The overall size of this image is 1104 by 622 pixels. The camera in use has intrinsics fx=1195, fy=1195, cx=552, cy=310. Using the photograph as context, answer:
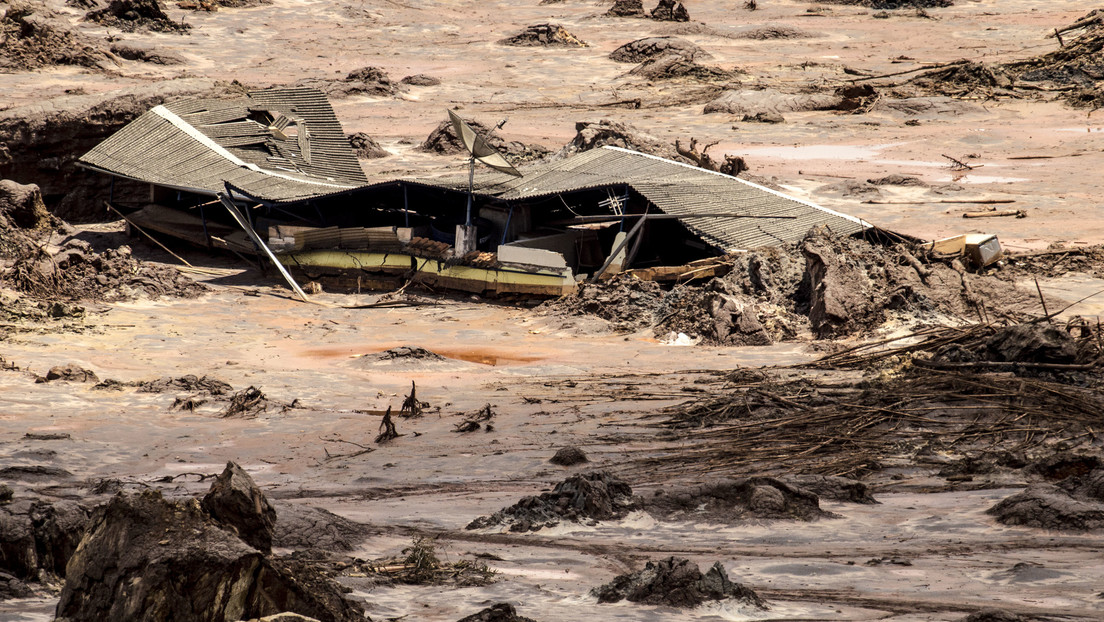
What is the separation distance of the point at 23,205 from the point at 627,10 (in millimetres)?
33304

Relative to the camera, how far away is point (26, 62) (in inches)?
1537

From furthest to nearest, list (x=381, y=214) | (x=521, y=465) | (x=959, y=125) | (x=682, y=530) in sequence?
(x=959, y=125) → (x=381, y=214) → (x=521, y=465) → (x=682, y=530)

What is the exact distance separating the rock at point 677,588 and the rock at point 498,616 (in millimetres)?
937

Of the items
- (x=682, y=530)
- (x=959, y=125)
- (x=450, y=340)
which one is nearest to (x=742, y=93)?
(x=959, y=125)

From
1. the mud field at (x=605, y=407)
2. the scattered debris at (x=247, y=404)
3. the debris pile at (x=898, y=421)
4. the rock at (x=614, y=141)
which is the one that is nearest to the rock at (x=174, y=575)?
the mud field at (x=605, y=407)

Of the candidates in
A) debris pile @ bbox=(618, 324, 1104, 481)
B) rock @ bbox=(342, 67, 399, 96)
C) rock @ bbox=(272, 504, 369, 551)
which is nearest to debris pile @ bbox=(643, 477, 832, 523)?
debris pile @ bbox=(618, 324, 1104, 481)

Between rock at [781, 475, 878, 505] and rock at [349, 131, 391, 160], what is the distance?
2418 centimetres

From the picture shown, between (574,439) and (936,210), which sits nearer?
→ (574,439)

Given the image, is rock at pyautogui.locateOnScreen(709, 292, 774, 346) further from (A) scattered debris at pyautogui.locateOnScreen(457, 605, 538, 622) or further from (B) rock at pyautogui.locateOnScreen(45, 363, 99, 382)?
(A) scattered debris at pyautogui.locateOnScreen(457, 605, 538, 622)

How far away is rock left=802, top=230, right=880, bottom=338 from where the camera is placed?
17.8 metres

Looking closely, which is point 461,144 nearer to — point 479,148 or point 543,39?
point 479,148

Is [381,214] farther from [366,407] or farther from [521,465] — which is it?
[521,465]

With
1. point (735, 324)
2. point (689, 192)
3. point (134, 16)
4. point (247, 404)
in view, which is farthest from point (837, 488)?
point (134, 16)

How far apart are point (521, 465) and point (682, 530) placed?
2.57m
